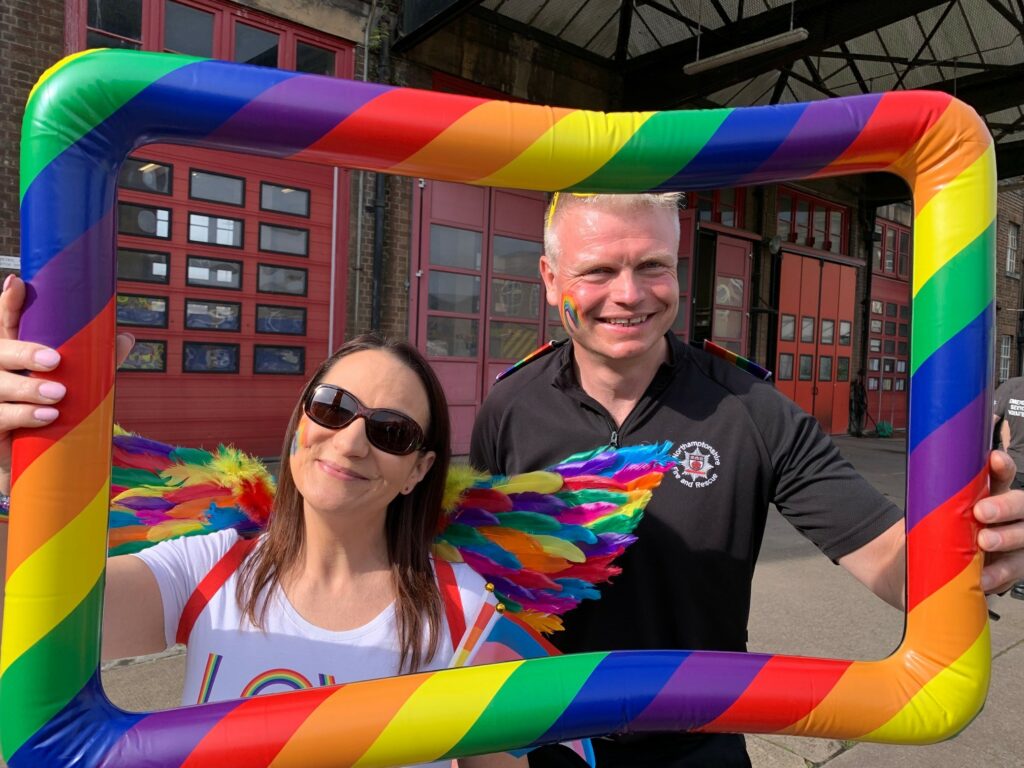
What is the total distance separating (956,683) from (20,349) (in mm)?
1322

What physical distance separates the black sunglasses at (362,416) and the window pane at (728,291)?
10223 mm

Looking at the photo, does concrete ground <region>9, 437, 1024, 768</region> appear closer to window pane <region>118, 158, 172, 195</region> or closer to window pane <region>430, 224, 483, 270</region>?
window pane <region>118, 158, 172, 195</region>

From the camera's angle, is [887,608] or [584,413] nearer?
[584,413]

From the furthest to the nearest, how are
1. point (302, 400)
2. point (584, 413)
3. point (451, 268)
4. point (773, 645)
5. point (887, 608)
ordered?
1. point (451, 268)
2. point (887, 608)
3. point (773, 645)
4. point (584, 413)
5. point (302, 400)

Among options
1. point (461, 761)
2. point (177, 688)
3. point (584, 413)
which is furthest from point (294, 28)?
point (461, 761)

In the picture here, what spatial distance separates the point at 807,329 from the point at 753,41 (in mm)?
5815

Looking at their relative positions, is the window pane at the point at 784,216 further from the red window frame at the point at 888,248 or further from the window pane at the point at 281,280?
the window pane at the point at 281,280

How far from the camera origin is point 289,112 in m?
0.89

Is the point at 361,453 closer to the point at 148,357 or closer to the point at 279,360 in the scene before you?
the point at 148,357

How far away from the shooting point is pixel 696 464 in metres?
1.44

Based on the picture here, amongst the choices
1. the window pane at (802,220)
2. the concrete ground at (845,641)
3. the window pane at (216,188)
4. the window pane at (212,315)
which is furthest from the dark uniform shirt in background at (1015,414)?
the window pane at (802,220)

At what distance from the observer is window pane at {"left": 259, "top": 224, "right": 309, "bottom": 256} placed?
6.69m

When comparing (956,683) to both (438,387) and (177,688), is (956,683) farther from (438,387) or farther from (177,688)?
(177,688)

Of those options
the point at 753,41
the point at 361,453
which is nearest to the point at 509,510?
the point at 361,453
